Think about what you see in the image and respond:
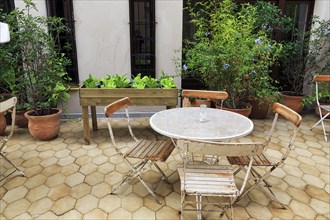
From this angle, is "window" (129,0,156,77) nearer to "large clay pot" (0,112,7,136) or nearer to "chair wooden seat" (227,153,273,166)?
"large clay pot" (0,112,7,136)

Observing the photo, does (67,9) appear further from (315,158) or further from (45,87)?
(315,158)

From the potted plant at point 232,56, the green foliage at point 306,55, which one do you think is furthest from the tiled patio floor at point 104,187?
the green foliage at point 306,55

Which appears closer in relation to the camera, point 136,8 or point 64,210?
point 64,210

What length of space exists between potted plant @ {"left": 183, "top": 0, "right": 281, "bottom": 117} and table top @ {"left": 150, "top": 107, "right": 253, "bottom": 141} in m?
1.41

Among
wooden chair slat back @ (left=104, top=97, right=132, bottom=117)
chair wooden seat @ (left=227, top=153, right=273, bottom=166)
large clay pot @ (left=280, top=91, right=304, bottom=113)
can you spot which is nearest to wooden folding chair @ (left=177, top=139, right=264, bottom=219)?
chair wooden seat @ (left=227, top=153, right=273, bottom=166)

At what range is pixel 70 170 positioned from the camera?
319 cm

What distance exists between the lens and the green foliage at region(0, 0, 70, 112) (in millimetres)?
3713

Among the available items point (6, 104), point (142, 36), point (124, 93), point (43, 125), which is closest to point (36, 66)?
point (43, 125)

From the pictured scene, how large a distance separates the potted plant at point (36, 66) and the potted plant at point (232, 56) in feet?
6.69

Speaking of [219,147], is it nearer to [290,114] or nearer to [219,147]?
[219,147]

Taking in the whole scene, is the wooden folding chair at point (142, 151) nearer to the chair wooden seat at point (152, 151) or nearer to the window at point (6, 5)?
the chair wooden seat at point (152, 151)

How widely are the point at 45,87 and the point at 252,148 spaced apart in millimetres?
3332

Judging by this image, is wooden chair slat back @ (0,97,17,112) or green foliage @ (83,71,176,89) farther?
green foliage @ (83,71,176,89)

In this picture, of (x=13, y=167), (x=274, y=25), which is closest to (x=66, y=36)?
(x=13, y=167)
